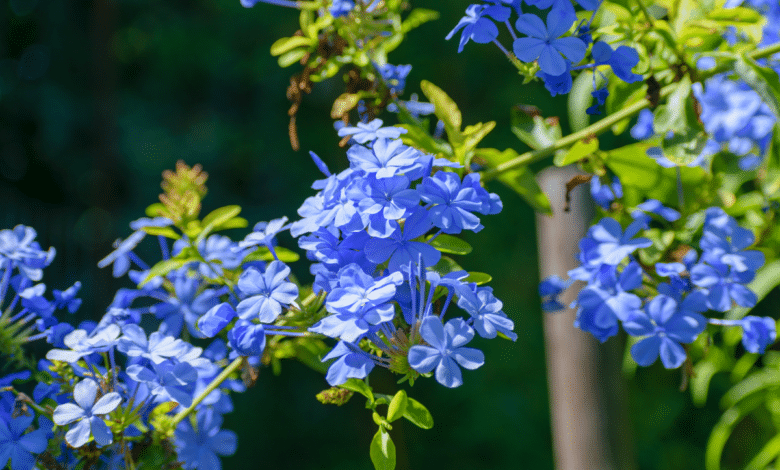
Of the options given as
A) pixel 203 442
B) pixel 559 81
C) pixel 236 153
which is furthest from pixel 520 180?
pixel 236 153

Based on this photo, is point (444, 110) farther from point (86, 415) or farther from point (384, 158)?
point (86, 415)

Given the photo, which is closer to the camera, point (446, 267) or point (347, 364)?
point (347, 364)

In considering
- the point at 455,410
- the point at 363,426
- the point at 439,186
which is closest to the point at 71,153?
the point at 363,426

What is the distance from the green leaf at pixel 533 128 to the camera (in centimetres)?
74

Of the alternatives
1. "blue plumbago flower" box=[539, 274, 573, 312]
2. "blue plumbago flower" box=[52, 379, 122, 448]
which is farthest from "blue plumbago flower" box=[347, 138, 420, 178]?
"blue plumbago flower" box=[539, 274, 573, 312]

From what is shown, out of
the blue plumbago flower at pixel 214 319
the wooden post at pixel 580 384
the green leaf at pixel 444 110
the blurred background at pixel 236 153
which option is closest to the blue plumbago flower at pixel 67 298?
the blue plumbago flower at pixel 214 319

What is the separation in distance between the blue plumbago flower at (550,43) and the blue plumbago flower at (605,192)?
0.35 m

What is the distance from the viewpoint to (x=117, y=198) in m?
2.50

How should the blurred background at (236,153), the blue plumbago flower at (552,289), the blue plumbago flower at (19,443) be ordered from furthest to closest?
the blurred background at (236,153) < the blue plumbago flower at (552,289) < the blue plumbago flower at (19,443)

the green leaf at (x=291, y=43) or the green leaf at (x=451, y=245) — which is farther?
the green leaf at (x=291, y=43)

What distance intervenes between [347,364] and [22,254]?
46cm

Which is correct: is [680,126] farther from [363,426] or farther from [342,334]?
[363,426]

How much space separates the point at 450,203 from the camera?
21.2 inches

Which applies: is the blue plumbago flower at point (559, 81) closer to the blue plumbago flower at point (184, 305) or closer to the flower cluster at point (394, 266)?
the flower cluster at point (394, 266)
